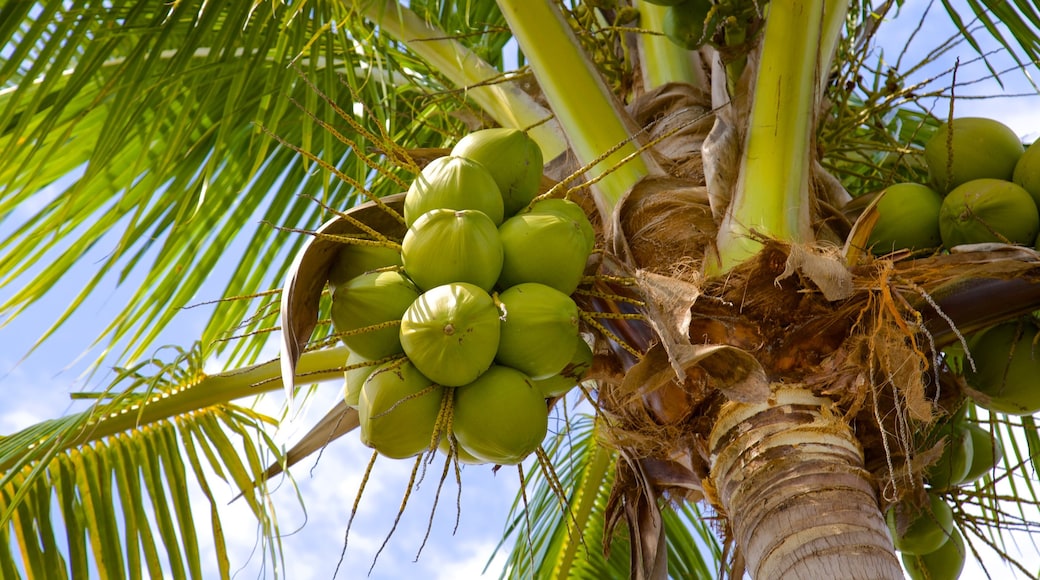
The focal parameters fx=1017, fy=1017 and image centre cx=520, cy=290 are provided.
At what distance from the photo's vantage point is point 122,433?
2480 mm

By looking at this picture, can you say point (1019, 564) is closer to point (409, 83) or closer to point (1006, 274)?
point (1006, 274)

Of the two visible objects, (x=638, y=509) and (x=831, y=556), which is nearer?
(x=831, y=556)

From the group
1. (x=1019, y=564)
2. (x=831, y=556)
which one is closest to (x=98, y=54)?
(x=831, y=556)

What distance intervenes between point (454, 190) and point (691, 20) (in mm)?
841

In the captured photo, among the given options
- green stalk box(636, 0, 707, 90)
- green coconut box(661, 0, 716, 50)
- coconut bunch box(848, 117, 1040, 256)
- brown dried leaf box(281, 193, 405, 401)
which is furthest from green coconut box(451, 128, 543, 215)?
green stalk box(636, 0, 707, 90)

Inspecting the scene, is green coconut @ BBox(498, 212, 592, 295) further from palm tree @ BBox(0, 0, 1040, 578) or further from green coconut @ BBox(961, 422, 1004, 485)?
green coconut @ BBox(961, 422, 1004, 485)

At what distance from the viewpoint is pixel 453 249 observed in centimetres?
144

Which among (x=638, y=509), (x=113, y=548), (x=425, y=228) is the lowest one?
(x=113, y=548)

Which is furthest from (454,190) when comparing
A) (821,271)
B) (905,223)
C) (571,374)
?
(905,223)

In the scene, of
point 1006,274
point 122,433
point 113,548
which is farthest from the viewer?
point 122,433

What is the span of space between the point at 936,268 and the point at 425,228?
3.03 feet

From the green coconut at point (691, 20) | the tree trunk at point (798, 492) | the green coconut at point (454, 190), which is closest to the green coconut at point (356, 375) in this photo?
the green coconut at point (454, 190)

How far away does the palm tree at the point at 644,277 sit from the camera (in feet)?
5.32

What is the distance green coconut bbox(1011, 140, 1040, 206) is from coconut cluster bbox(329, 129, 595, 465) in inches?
40.1
